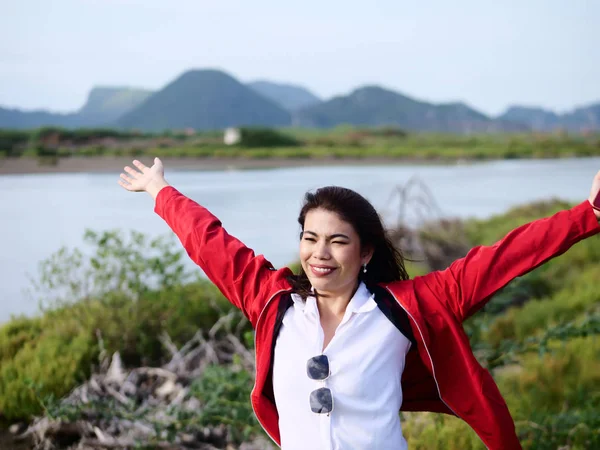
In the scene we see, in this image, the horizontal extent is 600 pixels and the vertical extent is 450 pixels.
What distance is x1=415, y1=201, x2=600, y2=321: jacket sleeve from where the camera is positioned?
1.54 meters

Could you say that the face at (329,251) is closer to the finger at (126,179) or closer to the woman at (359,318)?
the woman at (359,318)

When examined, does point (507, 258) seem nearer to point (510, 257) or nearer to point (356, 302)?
point (510, 257)

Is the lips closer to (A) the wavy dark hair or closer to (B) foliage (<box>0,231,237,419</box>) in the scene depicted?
(A) the wavy dark hair

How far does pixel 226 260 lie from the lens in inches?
68.8

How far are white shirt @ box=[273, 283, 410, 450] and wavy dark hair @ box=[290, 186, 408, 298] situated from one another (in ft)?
0.40

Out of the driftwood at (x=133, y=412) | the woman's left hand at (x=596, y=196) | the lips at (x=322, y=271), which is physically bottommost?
the driftwood at (x=133, y=412)

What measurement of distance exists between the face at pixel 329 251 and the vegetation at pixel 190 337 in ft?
4.01

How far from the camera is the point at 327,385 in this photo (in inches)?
62.0

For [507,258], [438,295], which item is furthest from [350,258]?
[507,258]

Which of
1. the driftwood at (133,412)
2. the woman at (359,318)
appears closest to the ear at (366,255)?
the woman at (359,318)

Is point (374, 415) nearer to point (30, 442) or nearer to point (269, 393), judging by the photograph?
point (269, 393)

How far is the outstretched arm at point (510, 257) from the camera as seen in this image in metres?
1.54

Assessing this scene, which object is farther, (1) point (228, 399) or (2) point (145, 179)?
(1) point (228, 399)

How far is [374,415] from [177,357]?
7.45 feet
